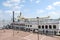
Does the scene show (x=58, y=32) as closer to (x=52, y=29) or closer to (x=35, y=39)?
(x=52, y=29)

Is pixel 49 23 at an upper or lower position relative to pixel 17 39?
upper

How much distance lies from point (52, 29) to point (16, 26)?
2688cm

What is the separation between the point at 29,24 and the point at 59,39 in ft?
66.7

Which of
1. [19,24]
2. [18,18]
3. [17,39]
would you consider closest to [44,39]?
[17,39]

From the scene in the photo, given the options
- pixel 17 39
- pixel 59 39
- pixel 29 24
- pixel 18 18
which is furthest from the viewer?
pixel 18 18

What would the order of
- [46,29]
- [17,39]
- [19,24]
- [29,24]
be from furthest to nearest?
[19,24] → [29,24] → [46,29] → [17,39]

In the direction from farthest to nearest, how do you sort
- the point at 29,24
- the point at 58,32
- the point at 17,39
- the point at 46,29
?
the point at 29,24 → the point at 46,29 → the point at 58,32 → the point at 17,39

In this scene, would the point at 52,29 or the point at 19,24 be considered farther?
→ the point at 19,24

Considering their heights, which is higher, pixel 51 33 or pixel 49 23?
pixel 49 23

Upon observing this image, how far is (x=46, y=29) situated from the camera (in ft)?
137

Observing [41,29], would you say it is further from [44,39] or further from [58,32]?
[44,39]

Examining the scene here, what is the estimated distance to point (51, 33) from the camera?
1583 inches

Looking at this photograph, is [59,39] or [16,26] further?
[16,26]

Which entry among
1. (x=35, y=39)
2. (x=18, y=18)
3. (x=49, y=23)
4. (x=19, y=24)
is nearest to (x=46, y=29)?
(x=49, y=23)
